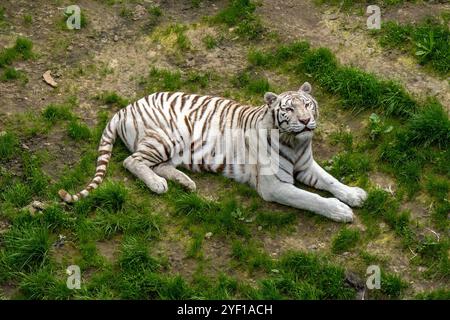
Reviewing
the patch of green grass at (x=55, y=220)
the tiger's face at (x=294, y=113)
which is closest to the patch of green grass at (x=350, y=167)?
the tiger's face at (x=294, y=113)

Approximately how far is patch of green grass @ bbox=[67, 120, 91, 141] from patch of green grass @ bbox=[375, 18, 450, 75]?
3.19 metres

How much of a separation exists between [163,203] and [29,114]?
185 cm

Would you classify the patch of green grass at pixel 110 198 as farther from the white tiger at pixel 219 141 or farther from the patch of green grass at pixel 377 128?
the patch of green grass at pixel 377 128

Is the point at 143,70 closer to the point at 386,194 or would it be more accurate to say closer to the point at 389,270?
the point at 386,194

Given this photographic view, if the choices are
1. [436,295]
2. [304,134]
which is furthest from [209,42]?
[436,295]

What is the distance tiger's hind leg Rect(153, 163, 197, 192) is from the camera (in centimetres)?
648

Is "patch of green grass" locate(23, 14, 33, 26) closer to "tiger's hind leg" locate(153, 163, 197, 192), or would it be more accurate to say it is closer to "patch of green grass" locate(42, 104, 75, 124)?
"patch of green grass" locate(42, 104, 75, 124)

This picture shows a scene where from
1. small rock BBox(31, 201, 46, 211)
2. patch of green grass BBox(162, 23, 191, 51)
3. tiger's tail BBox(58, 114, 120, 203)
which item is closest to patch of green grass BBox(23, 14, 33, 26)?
patch of green grass BBox(162, 23, 191, 51)

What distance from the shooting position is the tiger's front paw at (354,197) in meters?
6.29

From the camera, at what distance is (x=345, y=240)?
5945 mm

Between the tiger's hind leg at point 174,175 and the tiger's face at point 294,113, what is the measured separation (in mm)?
885

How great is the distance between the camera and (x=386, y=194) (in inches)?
250

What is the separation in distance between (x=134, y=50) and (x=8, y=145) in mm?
2016
